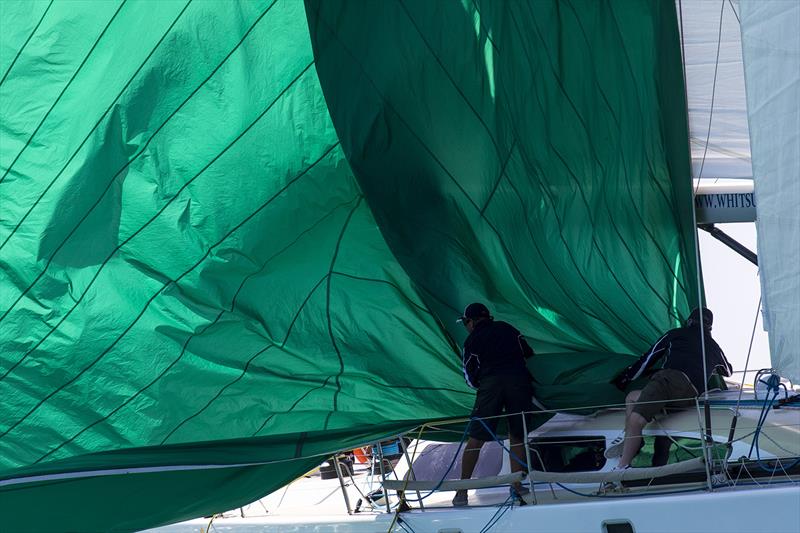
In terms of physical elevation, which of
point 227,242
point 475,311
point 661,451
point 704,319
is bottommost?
point 661,451

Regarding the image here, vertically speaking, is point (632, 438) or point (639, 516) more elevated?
point (632, 438)

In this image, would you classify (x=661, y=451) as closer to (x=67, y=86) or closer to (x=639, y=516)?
(x=639, y=516)

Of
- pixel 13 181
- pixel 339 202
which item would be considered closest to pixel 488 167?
pixel 339 202

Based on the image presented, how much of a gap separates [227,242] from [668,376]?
1752 mm

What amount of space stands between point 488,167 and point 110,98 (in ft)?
5.52

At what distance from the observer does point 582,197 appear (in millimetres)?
5098

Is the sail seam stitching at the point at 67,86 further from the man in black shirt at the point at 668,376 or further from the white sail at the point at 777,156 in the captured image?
the man in black shirt at the point at 668,376

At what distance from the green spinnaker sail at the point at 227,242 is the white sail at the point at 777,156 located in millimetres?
1387

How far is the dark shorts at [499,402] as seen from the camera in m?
4.11

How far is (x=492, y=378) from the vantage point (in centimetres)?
415

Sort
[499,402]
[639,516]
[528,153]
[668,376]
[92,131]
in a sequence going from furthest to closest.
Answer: [528,153], [499,402], [668,376], [92,131], [639,516]

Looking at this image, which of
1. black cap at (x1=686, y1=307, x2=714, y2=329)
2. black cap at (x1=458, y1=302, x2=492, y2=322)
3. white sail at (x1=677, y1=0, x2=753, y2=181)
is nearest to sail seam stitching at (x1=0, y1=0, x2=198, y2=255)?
black cap at (x1=458, y1=302, x2=492, y2=322)

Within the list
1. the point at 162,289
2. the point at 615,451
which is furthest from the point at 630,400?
the point at 162,289

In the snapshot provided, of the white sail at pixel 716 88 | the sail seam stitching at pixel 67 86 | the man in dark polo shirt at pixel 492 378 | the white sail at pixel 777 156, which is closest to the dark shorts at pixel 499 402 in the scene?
the man in dark polo shirt at pixel 492 378
